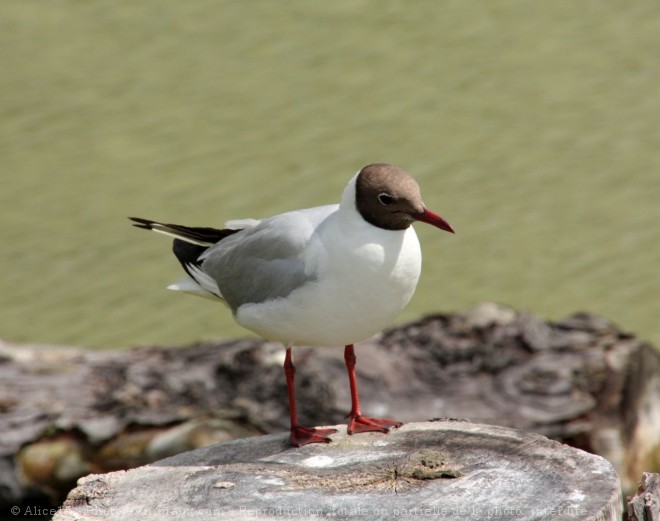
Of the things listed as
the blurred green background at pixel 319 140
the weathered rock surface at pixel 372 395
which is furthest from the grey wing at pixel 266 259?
the blurred green background at pixel 319 140

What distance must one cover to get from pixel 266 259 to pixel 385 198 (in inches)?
17.0

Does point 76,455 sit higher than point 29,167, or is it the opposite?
point 29,167

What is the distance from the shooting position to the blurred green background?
6027 mm

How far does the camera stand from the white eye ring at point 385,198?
315cm

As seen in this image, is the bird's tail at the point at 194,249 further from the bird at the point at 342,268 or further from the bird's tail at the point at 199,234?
the bird at the point at 342,268

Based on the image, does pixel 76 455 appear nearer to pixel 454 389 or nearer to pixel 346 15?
pixel 454 389

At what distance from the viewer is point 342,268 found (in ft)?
10.4

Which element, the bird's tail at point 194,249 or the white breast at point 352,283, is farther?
the bird's tail at point 194,249

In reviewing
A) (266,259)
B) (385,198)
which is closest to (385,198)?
(385,198)

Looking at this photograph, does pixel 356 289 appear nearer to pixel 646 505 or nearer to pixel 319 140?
pixel 646 505

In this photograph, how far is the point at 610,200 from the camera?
6465 millimetres

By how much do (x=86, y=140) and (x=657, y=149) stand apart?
10.4 feet

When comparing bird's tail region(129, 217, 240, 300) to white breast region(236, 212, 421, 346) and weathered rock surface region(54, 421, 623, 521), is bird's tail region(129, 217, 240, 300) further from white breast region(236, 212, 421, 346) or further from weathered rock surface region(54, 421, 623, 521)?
weathered rock surface region(54, 421, 623, 521)

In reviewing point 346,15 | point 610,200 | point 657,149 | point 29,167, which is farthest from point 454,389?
point 346,15
